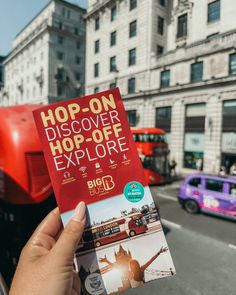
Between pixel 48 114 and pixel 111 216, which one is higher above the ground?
pixel 48 114

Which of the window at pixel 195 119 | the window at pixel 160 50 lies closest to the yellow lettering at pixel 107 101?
the window at pixel 195 119

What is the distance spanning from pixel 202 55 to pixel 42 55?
3871 centimetres

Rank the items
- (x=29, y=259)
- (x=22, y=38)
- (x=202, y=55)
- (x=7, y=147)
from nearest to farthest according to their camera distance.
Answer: (x=29, y=259), (x=7, y=147), (x=202, y=55), (x=22, y=38)

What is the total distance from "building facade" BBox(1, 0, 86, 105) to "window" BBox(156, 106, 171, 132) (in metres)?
28.8

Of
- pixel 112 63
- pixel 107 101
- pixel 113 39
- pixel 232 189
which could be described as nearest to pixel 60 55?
pixel 113 39

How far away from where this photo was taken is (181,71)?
24.1m

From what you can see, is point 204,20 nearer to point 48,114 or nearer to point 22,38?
point 48,114

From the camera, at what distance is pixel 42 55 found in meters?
50.8

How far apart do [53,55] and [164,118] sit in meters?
33.6

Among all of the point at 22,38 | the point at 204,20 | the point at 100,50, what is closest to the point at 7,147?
the point at 204,20

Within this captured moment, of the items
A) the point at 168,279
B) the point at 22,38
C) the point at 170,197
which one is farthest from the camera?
the point at 22,38

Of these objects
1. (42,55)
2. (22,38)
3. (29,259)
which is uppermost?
(22,38)

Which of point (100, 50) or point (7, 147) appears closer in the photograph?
point (7, 147)

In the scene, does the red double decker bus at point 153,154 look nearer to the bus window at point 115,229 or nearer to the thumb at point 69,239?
the bus window at point 115,229
